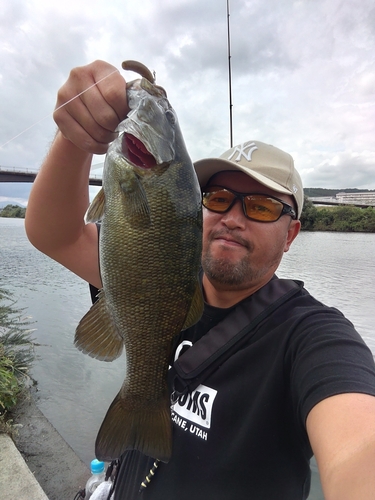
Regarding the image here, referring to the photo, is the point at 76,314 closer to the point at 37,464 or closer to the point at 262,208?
the point at 37,464

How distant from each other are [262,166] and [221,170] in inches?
10.2

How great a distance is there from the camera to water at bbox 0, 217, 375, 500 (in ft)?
17.5

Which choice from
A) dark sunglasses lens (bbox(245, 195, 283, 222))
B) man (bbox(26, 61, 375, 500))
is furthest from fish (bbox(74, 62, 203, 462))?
dark sunglasses lens (bbox(245, 195, 283, 222))

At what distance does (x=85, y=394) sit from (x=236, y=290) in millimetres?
4961

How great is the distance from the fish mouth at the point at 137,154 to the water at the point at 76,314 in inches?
168

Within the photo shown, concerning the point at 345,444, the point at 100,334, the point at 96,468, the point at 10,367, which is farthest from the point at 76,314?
the point at 345,444

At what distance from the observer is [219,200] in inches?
77.8

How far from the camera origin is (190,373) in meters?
1.62

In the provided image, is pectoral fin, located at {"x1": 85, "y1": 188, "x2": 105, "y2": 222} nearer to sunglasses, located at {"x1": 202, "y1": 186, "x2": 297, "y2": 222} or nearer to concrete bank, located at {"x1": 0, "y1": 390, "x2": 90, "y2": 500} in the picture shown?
sunglasses, located at {"x1": 202, "y1": 186, "x2": 297, "y2": 222}

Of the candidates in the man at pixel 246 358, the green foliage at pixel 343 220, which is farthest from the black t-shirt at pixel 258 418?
the green foliage at pixel 343 220

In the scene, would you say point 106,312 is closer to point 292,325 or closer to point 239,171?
point 292,325

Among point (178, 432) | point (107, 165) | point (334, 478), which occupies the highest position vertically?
point (107, 165)

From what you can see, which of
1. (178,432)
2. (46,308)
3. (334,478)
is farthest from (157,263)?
(46,308)

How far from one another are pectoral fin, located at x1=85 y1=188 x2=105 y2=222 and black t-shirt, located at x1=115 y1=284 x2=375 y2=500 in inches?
35.9
